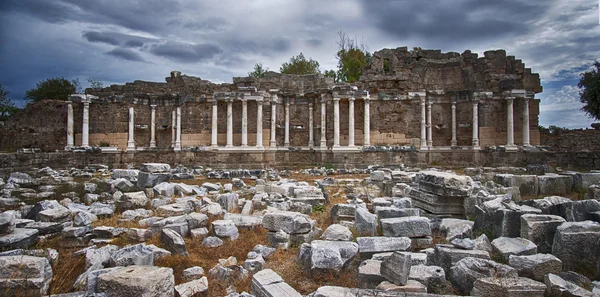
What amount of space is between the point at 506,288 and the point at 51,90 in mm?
42036

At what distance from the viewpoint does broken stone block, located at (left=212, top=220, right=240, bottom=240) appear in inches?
249

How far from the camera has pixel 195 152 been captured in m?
21.8

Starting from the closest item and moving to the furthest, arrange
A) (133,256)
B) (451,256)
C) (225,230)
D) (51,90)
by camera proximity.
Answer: (133,256), (451,256), (225,230), (51,90)

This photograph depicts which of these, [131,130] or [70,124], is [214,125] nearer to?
[131,130]

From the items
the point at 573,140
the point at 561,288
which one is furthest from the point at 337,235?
the point at 573,140

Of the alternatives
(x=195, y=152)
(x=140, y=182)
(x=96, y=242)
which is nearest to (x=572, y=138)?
(x=195, y=152)

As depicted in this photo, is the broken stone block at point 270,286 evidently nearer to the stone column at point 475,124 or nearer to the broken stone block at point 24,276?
the broken stone block at point 24,276

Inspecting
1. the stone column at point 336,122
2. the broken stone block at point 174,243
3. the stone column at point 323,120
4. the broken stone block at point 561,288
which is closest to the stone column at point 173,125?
the stone column at point 323,120

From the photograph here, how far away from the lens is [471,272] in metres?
4.28

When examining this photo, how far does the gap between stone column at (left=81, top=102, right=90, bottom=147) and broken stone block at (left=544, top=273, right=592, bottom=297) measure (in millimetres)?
25540

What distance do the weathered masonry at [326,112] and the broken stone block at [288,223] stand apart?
15061 mm

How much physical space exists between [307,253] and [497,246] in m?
3.04

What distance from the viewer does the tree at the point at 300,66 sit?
3964 centimetres

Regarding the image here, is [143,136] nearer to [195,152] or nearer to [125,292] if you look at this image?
[195,152]
